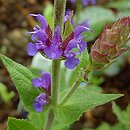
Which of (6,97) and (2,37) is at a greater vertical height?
(2,37)

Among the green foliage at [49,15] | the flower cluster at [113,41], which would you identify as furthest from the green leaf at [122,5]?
the flower cluster at [113,41]

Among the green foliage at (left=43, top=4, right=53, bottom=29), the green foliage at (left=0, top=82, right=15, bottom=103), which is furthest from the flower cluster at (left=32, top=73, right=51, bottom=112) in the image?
the green foliage at (left=0, top=82, right=15, bottom=103)

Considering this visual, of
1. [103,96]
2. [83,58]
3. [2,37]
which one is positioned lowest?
[2,37]

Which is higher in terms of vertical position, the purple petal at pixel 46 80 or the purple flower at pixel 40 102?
the purple petal at pixel 46 80

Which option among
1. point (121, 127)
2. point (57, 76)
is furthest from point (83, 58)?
point (121, 127)

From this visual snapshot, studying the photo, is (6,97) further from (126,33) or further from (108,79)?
(126,33)

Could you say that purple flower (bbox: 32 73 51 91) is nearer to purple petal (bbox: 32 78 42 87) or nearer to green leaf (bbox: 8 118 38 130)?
purple petal (bbox: 32 78 42 87)

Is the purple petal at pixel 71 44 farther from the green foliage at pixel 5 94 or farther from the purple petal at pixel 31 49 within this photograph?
the green foliage at pixel 5 94
